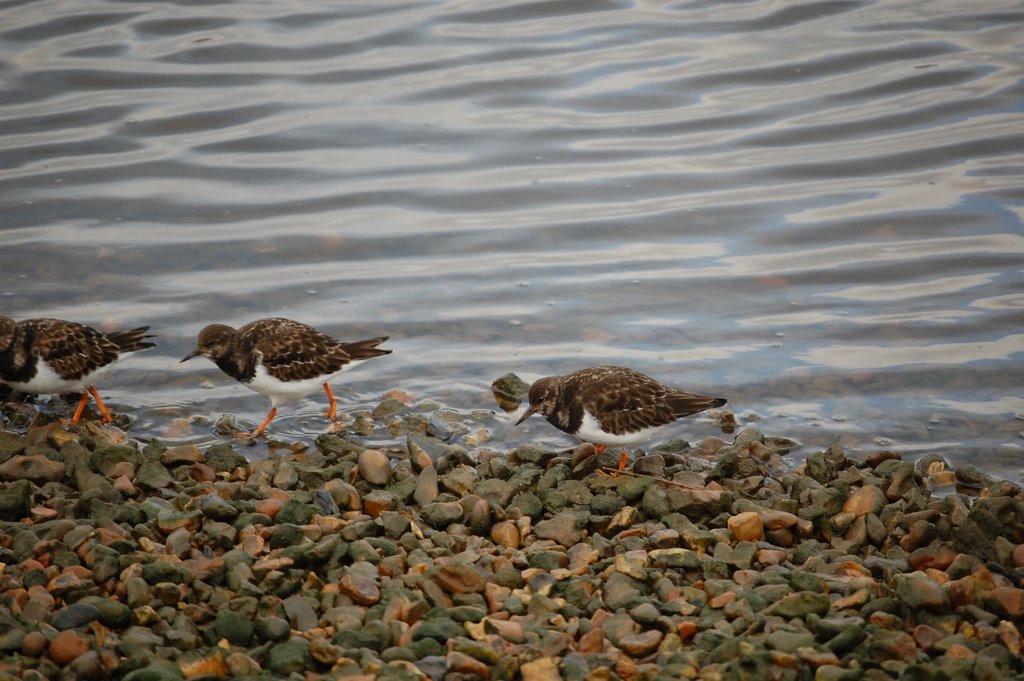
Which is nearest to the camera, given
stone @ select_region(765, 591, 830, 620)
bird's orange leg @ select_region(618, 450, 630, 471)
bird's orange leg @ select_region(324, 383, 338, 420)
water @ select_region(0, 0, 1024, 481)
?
stone @ select_region(765, 591, 830, 620)

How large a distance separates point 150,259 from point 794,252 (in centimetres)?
710

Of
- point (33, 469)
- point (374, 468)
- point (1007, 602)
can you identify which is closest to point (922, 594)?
point (1007, 602)

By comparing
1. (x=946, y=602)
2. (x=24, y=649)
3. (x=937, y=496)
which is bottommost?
(x=937, y=496)

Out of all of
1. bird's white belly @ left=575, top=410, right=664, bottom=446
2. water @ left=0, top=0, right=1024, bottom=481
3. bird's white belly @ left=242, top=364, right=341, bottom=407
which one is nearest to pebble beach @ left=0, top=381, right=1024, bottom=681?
bird's white belly @ left=575, top=410, right=664, bottom=446

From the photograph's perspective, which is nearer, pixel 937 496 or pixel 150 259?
pixel 937 496

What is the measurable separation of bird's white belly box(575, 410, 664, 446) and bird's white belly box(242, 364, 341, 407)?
2354 millimetres

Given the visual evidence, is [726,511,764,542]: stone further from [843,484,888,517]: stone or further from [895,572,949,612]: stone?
[895,572,949,612]: stone

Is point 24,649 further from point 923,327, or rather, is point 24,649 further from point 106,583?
point 923,327

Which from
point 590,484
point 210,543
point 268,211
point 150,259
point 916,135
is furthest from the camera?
point 916,135

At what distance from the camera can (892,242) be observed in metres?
12.4

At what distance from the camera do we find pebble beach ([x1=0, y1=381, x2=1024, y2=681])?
5285mm

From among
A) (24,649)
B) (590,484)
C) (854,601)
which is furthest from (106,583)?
(854,601)

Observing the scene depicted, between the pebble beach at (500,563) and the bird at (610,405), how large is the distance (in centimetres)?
Result: 30

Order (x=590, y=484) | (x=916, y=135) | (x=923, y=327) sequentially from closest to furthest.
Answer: (x=590, y=484), (x=923, y=327), (x=916, y=135)
